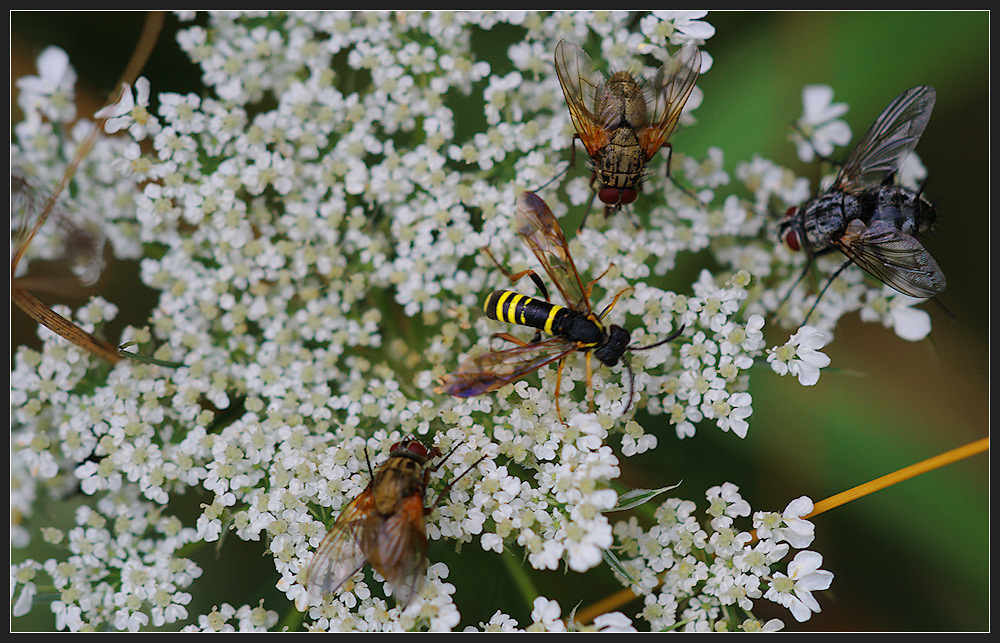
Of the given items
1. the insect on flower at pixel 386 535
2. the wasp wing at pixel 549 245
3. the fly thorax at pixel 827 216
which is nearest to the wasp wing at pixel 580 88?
the wasp wing at pixel 549 245

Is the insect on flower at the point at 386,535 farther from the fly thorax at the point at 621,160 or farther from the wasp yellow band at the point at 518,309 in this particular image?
the fly thorax at the point at 621,160

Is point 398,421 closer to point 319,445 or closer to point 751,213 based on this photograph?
point 319,445

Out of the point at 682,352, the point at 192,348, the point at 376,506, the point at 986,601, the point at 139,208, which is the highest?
the point at 139,208

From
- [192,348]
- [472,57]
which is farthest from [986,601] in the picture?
[192,348]

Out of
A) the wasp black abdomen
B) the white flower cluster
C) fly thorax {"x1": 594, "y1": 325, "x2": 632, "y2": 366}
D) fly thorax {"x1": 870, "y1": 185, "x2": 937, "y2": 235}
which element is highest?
fly thorax {"x1": 870, "y1": 185, "x2": 937, "y2": 235}

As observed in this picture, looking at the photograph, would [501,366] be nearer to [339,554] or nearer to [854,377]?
[339,554]

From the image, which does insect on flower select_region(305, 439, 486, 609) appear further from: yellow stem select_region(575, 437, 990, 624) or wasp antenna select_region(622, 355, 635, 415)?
yellow stem select_region(575, 437, 990, 624)

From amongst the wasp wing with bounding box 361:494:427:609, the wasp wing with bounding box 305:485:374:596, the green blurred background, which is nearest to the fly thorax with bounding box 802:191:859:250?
the green blurred background

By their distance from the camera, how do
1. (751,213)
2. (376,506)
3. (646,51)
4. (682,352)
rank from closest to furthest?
(376,506) → (682,352) → (646,51) → (751,213)
